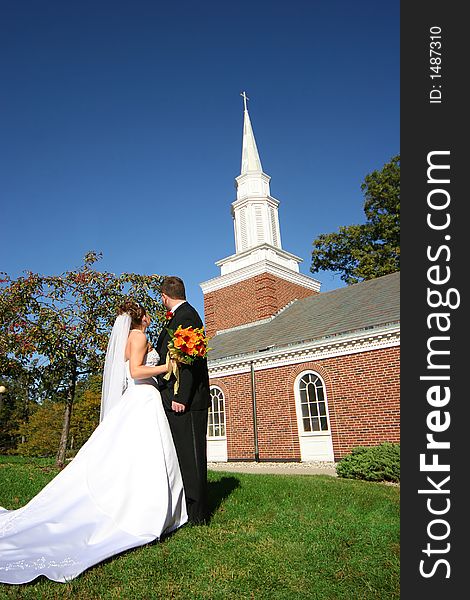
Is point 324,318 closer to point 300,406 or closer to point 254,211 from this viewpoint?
point 300,406

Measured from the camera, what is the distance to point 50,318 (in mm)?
11531

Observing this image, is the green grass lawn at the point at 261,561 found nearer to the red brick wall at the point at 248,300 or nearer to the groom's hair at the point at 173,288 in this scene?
the groom's hair at the point at 173,288

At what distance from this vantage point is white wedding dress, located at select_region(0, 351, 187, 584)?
3.72 metres

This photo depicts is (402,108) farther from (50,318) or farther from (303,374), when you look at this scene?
(303,374)

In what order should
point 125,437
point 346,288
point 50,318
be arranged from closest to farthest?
point 125,437
point 50,318
point 346,288

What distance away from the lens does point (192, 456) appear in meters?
5.03

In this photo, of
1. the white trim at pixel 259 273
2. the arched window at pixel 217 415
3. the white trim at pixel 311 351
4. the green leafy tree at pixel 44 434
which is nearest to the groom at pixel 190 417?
the white trim at pixel 311 351

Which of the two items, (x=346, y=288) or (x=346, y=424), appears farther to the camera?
(x=346, y=288)

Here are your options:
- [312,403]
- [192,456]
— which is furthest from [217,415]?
[192,456]

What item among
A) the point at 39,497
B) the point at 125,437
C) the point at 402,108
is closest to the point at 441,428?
the point at 402,108

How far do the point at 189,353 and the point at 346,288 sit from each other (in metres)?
17.7

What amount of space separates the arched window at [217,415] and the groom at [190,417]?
13968 millimetres

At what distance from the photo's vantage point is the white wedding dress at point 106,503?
372cm

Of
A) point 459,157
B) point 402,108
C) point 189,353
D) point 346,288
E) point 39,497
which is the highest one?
point 346,288
